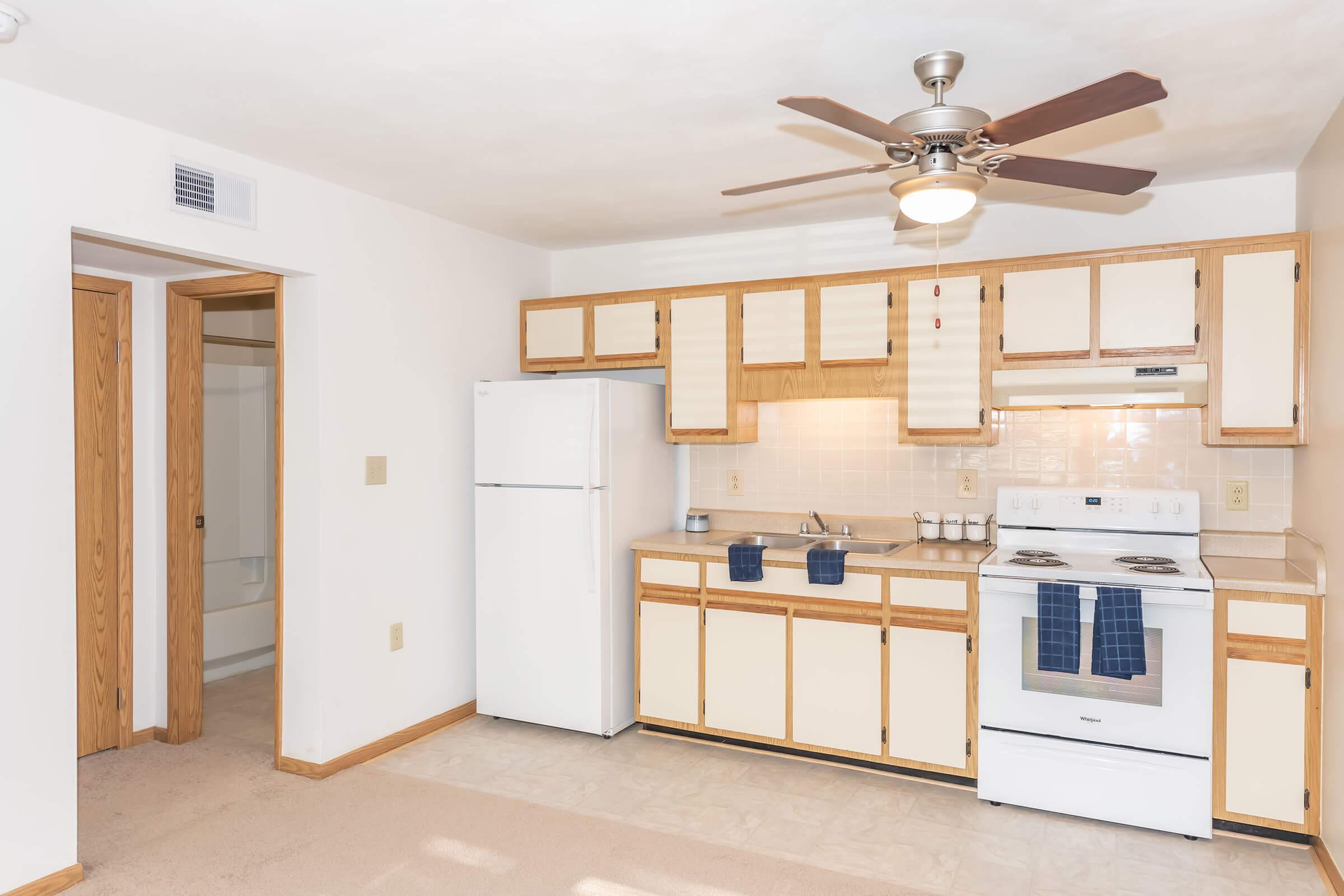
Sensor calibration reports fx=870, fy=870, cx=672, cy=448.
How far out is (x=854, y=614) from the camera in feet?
11.9

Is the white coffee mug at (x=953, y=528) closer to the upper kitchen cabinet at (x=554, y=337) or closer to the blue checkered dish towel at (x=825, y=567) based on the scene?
the blue checkered dish towel at (x=825, y=567)

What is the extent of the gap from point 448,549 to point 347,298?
4.25 ft

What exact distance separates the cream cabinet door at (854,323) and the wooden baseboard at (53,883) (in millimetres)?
3352

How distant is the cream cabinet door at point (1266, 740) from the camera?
2.96m

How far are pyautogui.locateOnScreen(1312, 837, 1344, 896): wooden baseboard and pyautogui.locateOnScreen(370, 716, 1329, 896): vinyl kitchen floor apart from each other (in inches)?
1.3

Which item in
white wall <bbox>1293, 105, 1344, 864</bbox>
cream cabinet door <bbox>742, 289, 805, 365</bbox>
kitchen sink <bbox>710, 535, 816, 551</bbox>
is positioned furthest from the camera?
kitchen sink <bbox>710, 535, 816, 551</bbox>

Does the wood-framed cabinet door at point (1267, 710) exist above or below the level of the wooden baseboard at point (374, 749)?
above

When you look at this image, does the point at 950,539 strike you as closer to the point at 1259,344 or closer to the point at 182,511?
the point at 1259,344

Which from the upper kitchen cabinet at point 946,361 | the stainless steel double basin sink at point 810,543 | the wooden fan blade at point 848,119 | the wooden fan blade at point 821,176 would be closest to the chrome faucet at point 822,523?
the stainless steel double basin sink at point 810,543

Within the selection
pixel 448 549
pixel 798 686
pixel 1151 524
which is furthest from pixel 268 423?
pixel 1151 524

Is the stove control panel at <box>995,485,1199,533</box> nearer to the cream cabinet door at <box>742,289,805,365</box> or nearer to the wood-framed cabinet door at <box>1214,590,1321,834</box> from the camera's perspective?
the wood-framed cabinet door at <box>1214,590,1321,834</box>

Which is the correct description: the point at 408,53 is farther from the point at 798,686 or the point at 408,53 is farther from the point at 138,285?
the point at 798,686

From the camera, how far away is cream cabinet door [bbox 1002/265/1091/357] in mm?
3510

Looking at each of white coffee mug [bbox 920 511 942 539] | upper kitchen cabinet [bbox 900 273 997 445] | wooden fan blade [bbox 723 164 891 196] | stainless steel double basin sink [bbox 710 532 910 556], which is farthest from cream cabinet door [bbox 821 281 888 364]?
wooden fan blade [bbox 723 164 891 196]
